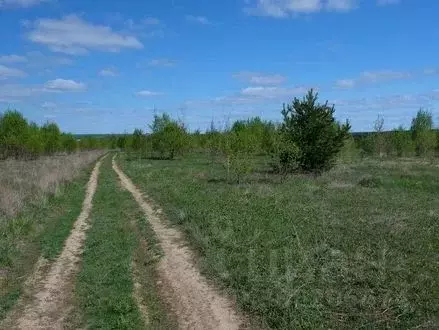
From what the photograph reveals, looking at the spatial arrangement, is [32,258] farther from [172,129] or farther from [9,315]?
[172,129]

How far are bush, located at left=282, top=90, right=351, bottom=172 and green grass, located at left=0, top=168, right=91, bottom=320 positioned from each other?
1470 cm

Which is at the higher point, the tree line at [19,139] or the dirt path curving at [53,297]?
the tree line at [19,139]

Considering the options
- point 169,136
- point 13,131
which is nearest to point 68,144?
point 13,131

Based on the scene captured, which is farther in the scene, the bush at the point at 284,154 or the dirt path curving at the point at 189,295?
the bush at the point at 284,154

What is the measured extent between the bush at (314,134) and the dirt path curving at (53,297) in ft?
63.7

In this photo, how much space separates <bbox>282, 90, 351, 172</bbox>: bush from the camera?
94.8 feet

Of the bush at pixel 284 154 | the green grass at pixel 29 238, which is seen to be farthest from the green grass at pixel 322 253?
the bush at pixel 284 154

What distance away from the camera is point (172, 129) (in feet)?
193

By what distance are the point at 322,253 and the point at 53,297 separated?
203 inches

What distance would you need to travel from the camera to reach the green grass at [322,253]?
272 inches

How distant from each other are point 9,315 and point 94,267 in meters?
2.58

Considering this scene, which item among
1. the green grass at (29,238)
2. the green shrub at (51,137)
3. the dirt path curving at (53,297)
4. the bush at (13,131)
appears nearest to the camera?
the dirt path curving at (53,297)

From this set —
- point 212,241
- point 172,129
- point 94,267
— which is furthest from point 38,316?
point 172,129

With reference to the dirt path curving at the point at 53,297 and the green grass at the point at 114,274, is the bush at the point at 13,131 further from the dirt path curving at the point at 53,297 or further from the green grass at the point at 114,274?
the dirt path curving at the point at 53,297
